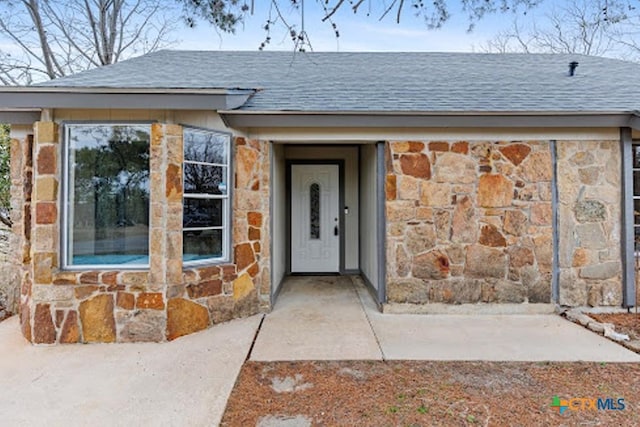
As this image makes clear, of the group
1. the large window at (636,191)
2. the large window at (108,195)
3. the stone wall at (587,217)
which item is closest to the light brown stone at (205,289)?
the large window at (108,195)

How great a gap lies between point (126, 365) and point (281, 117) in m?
3.33

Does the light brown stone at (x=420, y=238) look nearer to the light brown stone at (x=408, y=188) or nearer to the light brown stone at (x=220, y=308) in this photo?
the light brown stone at (x=408, y=188)

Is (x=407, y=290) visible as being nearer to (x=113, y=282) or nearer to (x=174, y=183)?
(x=174, y=183)

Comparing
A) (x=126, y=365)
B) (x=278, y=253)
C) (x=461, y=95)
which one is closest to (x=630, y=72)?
(x=461, y=95)

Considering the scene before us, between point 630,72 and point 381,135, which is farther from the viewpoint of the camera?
point 630,72

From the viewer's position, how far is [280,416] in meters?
2.65

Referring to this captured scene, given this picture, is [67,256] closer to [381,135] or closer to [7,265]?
[7,265]

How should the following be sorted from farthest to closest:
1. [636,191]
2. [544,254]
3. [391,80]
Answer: [391,80] → [636,191] → [544,254]

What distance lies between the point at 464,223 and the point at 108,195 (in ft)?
15.0

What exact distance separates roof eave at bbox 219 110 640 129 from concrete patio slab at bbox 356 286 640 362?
258cm

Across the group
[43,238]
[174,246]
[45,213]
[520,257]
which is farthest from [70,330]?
[520,257]

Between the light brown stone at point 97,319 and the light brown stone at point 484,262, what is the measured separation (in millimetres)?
4539

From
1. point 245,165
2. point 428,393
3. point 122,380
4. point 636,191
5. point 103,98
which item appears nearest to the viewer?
point 428,393

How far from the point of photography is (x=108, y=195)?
13.8ft
